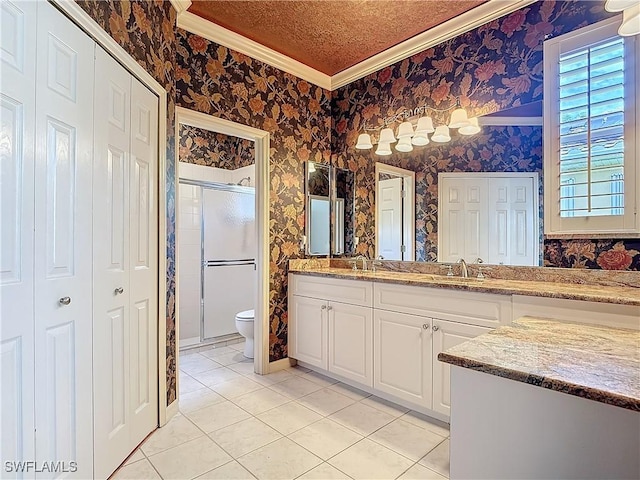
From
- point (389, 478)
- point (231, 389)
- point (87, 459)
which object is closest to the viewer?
point (87, 459)

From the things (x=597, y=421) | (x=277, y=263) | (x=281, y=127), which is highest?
(x=281, y=127)

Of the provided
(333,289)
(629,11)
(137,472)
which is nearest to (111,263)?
(137,472)

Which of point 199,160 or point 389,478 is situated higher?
point 199,160

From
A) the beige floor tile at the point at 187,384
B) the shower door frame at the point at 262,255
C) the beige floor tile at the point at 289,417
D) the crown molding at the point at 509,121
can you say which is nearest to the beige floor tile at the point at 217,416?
the beige floor tile at the point at 289,417

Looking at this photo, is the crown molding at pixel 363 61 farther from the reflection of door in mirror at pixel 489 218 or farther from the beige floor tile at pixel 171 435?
the beige floor tile at pixel 171 435

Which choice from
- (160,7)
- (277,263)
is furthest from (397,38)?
(277,263)

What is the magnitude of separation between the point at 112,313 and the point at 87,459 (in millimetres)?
618

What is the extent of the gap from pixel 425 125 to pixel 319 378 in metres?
2.20

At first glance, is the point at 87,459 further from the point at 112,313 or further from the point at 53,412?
the point at 112,313

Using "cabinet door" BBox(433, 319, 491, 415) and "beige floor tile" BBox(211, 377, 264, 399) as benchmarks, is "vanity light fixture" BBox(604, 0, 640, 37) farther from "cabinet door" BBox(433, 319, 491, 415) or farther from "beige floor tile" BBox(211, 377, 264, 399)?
"beige floor tile" BBox(211, 377, 264, 399)

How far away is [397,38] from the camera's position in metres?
2.75

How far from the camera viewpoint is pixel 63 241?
1.38 m

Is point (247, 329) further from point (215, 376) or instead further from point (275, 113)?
point (275, 113)

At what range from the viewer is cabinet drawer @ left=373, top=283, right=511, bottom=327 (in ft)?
6.15
